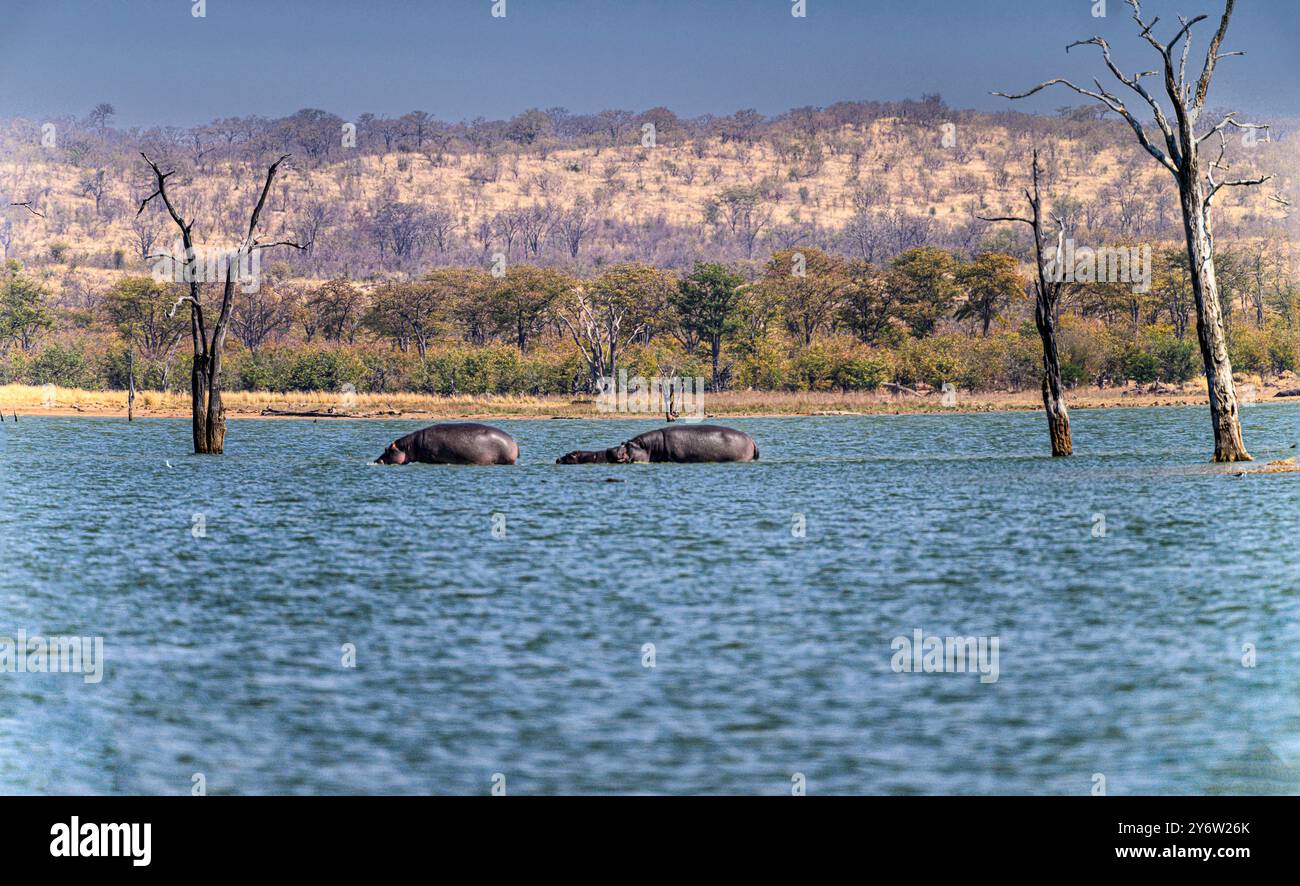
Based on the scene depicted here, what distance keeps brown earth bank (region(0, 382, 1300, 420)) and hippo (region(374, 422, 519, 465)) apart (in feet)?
106

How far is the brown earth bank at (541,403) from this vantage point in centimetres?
7331

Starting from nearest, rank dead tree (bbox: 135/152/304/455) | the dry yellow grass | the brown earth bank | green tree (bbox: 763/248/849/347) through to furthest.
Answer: dead tree (bbox: 135/152/304/455) → the brown earth bank → green tree (bbox: 763/248/849/347) → the dry yellow grass

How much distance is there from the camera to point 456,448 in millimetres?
37875

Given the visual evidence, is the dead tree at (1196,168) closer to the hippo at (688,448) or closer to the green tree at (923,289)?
the hippo at (688,448)

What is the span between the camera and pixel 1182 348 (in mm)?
83188

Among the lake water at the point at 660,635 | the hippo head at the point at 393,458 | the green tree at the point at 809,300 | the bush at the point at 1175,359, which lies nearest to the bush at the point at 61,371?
the green tree at the point at 809,300

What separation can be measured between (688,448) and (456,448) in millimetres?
5772

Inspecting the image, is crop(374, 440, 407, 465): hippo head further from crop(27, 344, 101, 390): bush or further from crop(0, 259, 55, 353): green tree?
crop(0, 259, 55, 353): green tree

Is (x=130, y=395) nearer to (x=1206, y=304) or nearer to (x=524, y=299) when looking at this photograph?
Result: (x=524, y=299)

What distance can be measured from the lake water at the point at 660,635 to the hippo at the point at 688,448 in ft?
24.1

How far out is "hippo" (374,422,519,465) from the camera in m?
37.7

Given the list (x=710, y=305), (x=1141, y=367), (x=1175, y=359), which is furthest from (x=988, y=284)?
(x=710, y=305)

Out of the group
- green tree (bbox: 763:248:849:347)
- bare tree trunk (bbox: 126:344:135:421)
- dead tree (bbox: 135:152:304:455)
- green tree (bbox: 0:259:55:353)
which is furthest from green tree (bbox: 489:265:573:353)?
dead tree (bbox: 135:152:304:455)

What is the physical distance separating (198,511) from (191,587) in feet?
29.8
